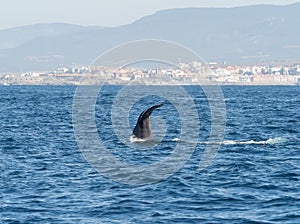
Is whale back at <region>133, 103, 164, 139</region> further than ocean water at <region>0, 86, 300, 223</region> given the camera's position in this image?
Yes

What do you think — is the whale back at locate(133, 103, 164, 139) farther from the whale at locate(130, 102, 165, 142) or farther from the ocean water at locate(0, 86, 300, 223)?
the ocean water at locate(0, 86, 300, 223)

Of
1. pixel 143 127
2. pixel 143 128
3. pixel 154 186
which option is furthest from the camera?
pixel 143 128

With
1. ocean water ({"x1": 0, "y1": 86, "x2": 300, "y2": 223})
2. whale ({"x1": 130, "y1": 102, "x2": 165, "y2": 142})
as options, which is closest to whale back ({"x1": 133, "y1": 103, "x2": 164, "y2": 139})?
whale ({"x1": 130, "y1": 102, "x2": 165, "y2": 142})

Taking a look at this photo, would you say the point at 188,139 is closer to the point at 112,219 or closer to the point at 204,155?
the point at 204,155

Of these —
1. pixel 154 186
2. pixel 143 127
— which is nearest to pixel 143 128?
pixel 143 127

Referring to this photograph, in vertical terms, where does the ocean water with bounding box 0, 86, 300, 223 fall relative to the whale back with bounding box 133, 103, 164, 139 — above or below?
below

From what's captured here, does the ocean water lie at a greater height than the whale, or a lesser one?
lesser

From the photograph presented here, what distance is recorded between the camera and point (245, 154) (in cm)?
3388

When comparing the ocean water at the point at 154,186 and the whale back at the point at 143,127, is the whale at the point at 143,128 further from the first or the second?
the ocean water at the point at 154,186

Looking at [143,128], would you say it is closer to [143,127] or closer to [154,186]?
[143,127]

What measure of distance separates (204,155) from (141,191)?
30.8ft

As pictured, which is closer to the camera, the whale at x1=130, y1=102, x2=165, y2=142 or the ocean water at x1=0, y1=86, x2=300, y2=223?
the ocean water at x1=0, y1=86, x2=300, y2=223

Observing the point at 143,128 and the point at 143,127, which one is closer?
the point at 143,127

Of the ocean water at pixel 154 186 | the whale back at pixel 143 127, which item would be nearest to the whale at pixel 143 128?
the whale back at pixel 143 127
